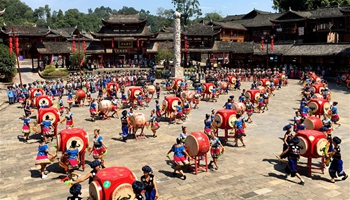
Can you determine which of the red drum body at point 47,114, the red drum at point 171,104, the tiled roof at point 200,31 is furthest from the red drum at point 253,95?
the tiled roof at point 200,31

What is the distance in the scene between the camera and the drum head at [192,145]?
11.5m

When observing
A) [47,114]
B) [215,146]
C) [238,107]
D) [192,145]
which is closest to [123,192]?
[192,145]

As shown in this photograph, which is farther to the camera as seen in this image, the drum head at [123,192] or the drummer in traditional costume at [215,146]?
the drummer in traditional costume at [215,146]

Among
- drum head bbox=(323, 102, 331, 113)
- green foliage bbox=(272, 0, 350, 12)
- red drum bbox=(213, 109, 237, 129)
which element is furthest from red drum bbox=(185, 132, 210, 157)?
green foliage bbox=(272, 0, 350, 12)

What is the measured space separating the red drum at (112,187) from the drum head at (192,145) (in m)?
4.01

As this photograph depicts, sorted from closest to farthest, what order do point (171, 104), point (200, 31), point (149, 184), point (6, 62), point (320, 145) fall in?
point (149, 184), point (320, 145), point (171, 104), point (6, 62), point (200, 31)

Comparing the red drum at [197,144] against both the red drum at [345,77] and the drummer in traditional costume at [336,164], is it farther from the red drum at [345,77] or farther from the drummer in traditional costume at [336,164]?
the red drum at [345,77]

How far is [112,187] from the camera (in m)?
7.57

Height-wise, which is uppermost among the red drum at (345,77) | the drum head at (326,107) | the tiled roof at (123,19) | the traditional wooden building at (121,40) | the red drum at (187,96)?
the tiled roof at (123,19)

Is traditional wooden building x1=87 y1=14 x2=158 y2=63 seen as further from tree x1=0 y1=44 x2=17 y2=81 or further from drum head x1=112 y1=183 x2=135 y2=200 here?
drum head x1=112 y1=183 x2=135 y2=200

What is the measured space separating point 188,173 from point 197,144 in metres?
1.38

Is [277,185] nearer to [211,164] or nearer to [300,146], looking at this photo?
[300,146]

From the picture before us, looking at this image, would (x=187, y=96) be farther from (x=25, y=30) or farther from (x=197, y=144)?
(x=25, y=30)

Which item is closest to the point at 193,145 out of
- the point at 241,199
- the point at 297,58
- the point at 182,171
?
the point at 182,171
